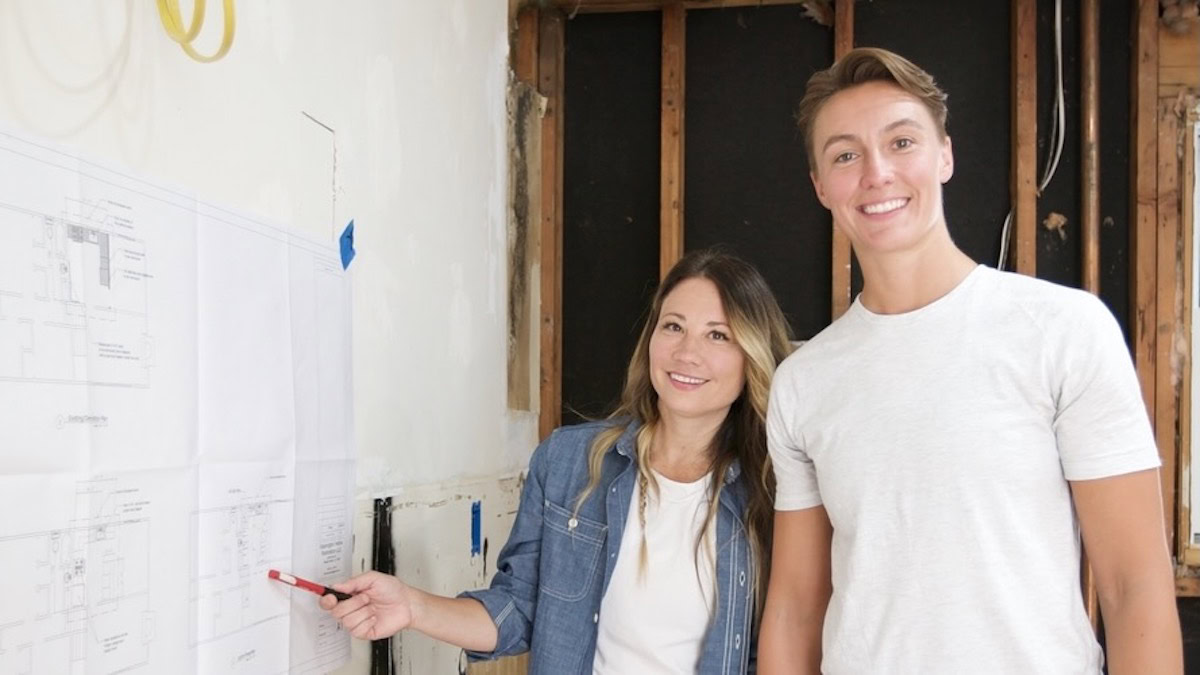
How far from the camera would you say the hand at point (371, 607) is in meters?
1.41

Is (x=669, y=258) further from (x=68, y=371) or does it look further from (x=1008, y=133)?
(x=68, y=371)

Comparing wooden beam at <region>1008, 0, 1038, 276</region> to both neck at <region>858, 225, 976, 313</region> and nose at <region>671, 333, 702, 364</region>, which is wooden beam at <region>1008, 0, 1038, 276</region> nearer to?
nose at <region>671, 333, 702, 364</region>

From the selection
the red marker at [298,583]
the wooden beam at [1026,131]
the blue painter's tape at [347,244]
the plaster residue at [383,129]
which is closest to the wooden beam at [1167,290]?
the wooden beam at [1026,131]

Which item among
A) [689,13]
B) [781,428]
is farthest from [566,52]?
[781,428]

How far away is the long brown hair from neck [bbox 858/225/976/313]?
36 centimetres

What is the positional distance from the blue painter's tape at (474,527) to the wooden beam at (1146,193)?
1963 mm

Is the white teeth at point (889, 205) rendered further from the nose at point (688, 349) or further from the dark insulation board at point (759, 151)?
the dark insulation board at point (759, 151)

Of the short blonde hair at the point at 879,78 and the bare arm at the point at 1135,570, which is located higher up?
the short blonde hair at the point at 879,78

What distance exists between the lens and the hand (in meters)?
1.41

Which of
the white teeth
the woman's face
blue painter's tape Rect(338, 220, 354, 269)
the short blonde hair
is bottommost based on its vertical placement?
the woman's face

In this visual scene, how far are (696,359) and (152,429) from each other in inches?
34.6

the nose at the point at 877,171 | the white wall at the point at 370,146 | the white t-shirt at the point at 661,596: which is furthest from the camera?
the white t-shirt at the point at 661,596

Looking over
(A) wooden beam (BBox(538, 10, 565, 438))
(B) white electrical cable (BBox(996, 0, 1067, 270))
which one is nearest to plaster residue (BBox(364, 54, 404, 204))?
(A) wooden beam (BBox(538, 10, 565, 438))

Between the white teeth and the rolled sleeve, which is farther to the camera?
the rolled sleeve
